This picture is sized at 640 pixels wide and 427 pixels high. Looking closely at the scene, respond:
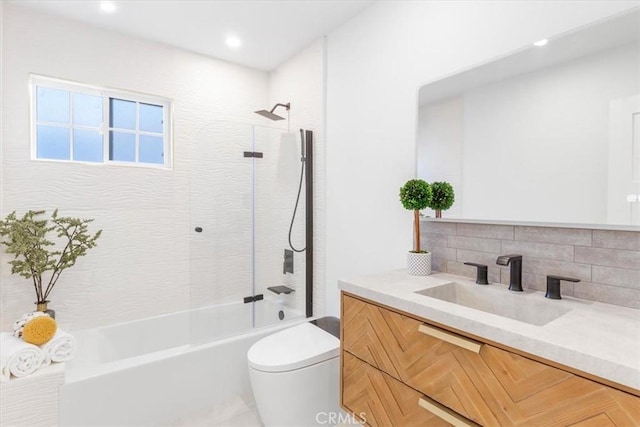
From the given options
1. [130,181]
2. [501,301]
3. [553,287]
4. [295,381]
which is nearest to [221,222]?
[130,181]

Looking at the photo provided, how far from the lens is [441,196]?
1.67 metres

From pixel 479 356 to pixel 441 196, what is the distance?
2.83ft

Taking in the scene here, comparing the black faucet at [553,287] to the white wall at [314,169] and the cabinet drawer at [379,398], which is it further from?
the white wall at [314,169]

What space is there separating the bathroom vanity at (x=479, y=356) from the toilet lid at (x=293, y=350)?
25 cm

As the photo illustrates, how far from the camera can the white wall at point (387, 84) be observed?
1436 millimetres

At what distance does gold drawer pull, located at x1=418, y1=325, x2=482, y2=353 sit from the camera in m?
0.99

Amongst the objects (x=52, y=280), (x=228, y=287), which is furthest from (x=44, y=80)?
(x=228, y=287)

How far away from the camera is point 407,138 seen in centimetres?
189

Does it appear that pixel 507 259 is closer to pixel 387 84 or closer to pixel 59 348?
pixel 387 84

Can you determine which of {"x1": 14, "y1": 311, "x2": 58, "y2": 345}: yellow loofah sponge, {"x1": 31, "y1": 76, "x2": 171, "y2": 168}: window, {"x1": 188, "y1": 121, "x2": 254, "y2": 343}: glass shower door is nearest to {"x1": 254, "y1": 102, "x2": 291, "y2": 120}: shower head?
{"x1": 188, "y1": 121, "x2": 254, "y2": 343}: glass shower door

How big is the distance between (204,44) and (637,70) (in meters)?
2.70

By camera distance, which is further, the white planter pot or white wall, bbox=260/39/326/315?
white wall, bbox=260/39/326/315

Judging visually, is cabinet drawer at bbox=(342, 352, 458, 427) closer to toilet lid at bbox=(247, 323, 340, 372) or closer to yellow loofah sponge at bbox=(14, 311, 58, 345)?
toilet lid at bbox=(247, 323, 340, 372)

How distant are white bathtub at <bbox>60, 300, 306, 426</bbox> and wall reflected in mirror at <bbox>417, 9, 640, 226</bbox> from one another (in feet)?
5.48
